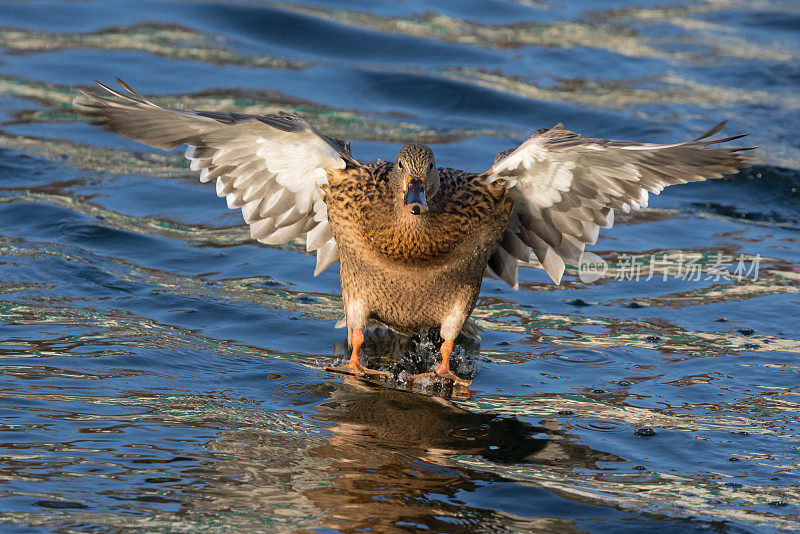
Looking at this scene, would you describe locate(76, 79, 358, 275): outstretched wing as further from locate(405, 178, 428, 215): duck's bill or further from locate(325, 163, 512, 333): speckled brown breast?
locate(405, 178, 428, 215): duck's bill

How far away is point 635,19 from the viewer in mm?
15375

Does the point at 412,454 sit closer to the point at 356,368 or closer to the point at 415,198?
the point at 356,368

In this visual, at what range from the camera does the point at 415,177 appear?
5.71 metres

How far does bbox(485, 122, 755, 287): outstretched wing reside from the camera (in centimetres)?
554

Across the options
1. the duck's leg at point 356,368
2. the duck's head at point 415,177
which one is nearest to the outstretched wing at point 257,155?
the duck's head at point 415,177

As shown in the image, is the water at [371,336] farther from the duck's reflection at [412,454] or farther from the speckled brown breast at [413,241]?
the speckled brown breast at [413,241]

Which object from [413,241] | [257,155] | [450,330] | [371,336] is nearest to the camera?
[413,241]

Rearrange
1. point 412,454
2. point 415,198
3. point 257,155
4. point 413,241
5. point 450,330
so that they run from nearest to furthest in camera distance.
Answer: point 412,454
point 415,198
point 413,241
point 450,330
point 257,155

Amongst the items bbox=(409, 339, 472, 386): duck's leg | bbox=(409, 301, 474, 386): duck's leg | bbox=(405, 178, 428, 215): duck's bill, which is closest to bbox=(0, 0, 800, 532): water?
bbox=(409, 339, 472, 386): duck's leg

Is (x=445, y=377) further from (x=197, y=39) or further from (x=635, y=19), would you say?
(x=635, y=19)

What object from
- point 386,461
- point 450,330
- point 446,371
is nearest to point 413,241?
Result: point 450,330

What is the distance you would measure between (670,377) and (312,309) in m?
2.32

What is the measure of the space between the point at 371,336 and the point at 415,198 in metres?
1.59

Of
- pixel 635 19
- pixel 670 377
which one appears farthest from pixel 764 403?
pixel 635 19
